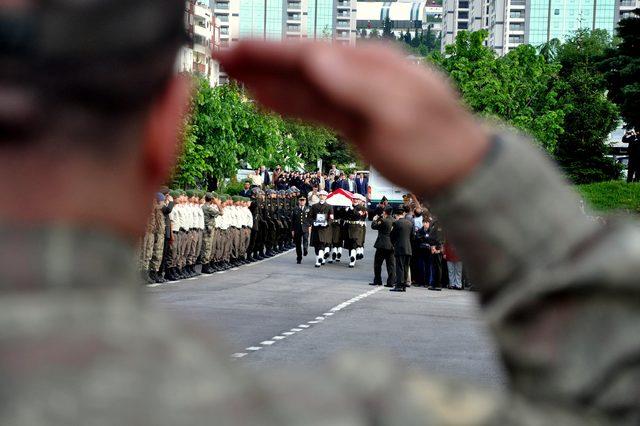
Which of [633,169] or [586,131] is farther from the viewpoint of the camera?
[586,131]

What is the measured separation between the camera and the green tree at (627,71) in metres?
42.7

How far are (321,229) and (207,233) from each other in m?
7.22

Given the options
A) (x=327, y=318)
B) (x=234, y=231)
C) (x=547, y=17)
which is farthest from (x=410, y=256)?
(x=547, y=17)

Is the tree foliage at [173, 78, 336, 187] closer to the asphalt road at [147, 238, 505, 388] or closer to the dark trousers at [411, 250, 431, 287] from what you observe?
the dark trousers at [411, 250, 431, 287]

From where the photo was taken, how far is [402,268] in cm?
3133

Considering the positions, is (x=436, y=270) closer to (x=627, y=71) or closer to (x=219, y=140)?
(x=627, y=71)

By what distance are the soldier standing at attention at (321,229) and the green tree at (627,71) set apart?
994 cm

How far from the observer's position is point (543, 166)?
124 cm

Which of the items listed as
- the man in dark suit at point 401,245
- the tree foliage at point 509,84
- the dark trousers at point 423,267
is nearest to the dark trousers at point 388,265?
the man in dark suit at point 401,245

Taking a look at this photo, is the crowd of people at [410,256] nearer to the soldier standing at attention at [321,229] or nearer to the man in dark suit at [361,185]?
the soldier standing at attention at [321,229]

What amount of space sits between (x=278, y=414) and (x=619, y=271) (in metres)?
0.36

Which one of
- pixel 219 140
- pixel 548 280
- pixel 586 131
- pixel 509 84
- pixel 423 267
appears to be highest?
pixel 509 84

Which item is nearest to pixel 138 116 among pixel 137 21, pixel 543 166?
pixel 137 21

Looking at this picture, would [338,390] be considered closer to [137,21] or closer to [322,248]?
[137,21]
